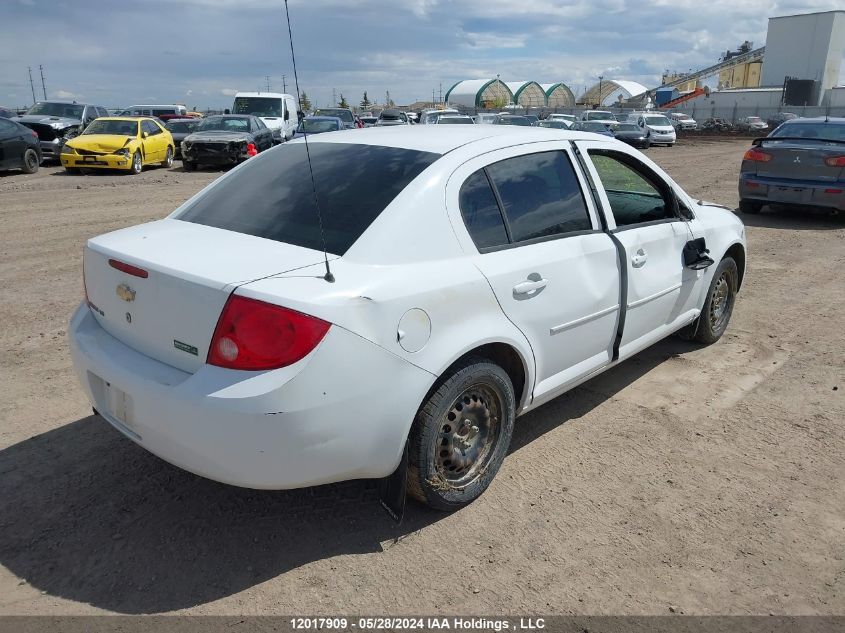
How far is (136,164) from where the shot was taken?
17891 mm

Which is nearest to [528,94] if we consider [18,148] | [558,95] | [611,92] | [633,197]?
[558,95]

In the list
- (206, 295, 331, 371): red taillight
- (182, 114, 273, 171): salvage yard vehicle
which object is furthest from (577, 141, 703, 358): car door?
(182, 114, 273, 171): salvage yard vehicle

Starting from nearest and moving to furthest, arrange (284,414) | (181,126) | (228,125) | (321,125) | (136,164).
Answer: (284,414)
(136,164)
(228,125)
(321,125)
(181,126)

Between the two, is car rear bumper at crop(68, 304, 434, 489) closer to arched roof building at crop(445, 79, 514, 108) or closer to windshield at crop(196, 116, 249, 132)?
windshield at crop(196, 116, 249, 132)

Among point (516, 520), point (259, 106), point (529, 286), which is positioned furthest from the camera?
point (259, 106)

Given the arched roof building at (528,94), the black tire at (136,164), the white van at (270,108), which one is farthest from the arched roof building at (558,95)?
the black tire at (136,164)

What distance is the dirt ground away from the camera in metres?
2.76

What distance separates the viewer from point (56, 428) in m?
4.04

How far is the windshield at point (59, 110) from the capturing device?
21562mm

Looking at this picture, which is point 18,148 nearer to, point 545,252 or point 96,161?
point 96,161

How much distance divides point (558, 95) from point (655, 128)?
184 feet

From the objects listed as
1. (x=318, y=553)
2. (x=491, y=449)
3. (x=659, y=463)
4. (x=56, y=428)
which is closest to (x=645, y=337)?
(x=659, y=463)

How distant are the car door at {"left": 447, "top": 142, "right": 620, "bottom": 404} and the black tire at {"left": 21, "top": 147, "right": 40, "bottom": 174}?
1659cm

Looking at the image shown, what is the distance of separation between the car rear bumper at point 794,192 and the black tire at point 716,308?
6193 mm
